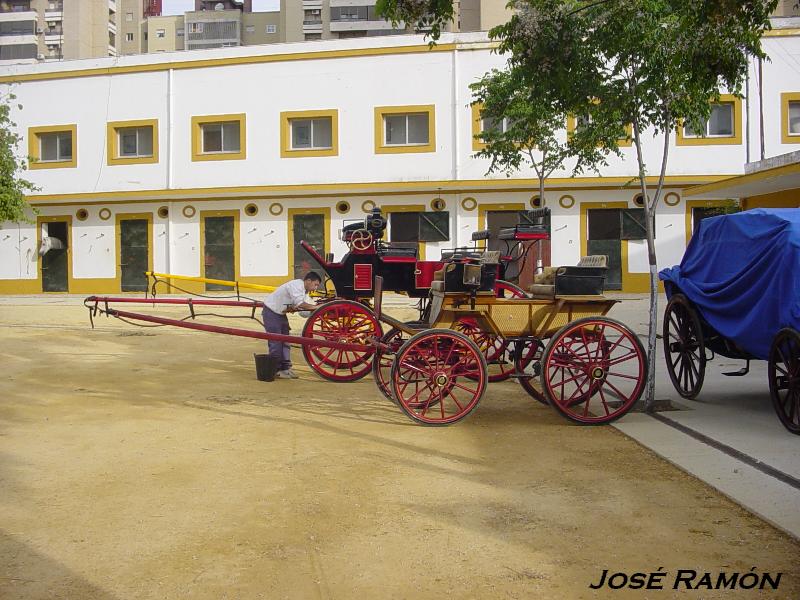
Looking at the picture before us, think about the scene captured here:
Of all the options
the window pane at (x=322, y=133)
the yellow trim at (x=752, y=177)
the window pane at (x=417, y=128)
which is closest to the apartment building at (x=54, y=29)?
A: the window pane at (x=322, y=133)

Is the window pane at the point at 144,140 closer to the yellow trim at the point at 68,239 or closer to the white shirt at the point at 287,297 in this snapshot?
the yellow trim at the point at 68,239

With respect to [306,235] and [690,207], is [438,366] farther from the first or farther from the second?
[306,235]

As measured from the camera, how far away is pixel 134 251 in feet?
93.1

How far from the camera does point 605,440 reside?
6.98 meters

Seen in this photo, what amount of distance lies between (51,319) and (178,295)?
8633 mm

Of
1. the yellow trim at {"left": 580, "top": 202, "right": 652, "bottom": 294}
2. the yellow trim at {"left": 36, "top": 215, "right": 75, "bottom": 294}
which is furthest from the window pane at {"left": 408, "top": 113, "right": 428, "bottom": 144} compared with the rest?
the yellow trim at {"left": 36, "top": 215, "right": 75, "bottom": 294}

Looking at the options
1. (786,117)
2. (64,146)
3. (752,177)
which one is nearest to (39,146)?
(64,146)

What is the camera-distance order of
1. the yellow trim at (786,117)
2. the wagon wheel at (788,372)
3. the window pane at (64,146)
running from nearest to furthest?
1. the wagon wheel at (788,372)
2. the yellow trim at (786,117)
3. the window pane at (64,146)

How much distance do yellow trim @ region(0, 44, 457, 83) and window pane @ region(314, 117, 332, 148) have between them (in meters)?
2.00

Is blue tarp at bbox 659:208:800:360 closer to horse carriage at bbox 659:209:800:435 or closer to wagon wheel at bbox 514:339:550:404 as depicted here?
horse carriage at bbox 659:209:800:435

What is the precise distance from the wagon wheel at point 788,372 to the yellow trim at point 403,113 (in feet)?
65.0

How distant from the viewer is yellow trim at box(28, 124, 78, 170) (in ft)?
93.8

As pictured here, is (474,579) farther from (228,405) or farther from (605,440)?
(228,405)

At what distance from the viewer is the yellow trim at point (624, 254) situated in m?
25.4
